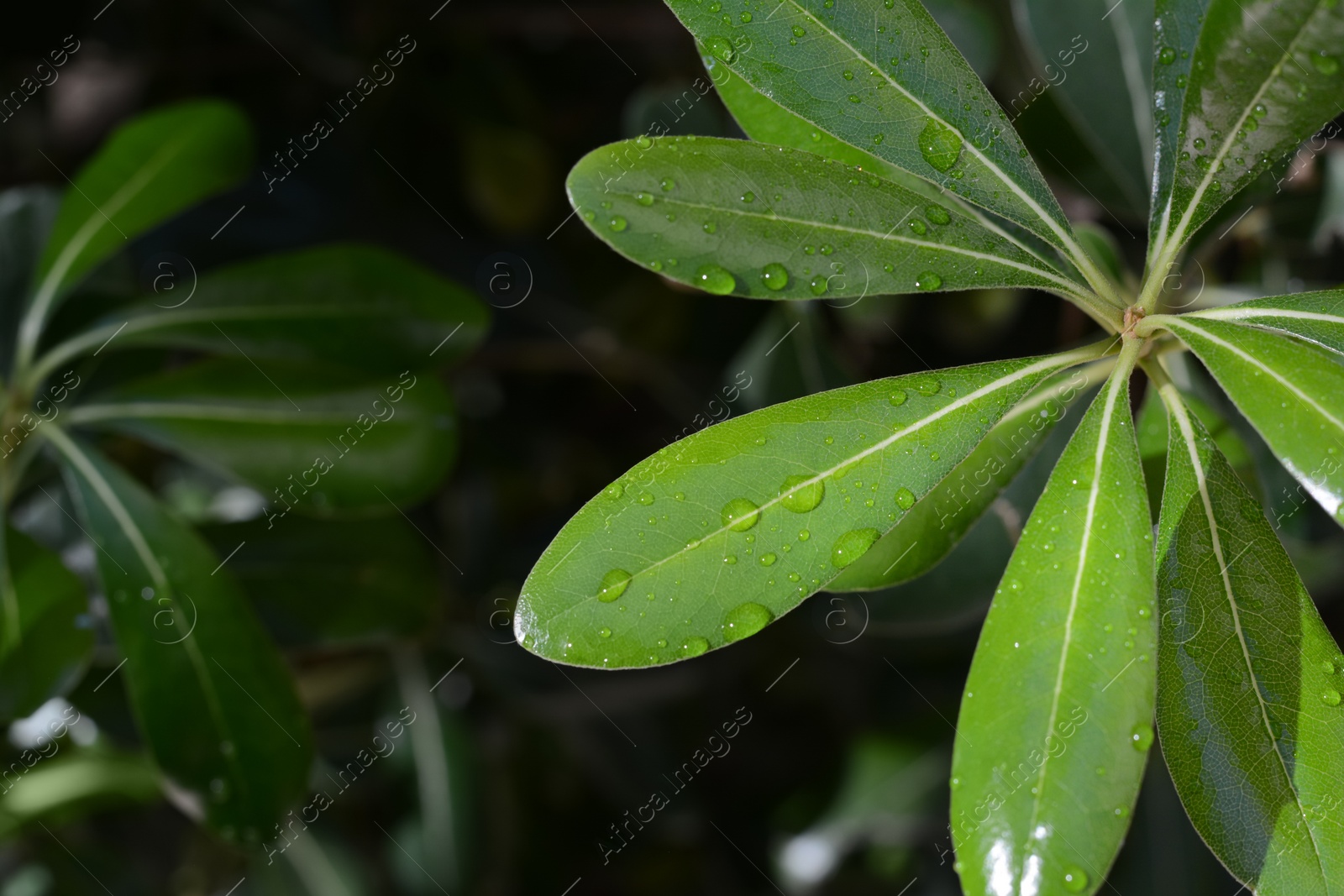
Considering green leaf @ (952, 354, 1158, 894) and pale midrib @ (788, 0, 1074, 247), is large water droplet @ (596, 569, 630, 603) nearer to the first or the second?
green leaf @ (952, 354, 1158, 894)

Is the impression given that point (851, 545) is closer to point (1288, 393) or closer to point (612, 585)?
point (612, 585)

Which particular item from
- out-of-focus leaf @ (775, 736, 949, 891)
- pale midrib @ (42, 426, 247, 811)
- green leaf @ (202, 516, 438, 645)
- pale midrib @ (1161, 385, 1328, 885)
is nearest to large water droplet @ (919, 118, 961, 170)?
pale midrib @ (1161, 385, 1328, 885)

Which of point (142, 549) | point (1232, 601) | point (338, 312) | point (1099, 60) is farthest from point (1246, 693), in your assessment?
point (142, 549)

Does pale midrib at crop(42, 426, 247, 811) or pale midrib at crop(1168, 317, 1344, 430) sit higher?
pale midrib at crop(42, 426, 247, 811)

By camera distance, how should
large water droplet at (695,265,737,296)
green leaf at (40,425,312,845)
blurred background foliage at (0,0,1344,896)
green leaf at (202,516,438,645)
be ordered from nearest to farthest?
large water droplet at (695,265,737,296) < green leaf at (40,425,312,845) < green leaf at (202,516,438,645) < blurred background foliage at (0,0,1344,896)

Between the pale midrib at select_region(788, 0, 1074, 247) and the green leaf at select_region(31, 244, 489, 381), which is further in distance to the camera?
the green leaf at select_region(31, 244, 489, 381)

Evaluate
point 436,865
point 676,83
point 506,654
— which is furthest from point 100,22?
point 436,865
